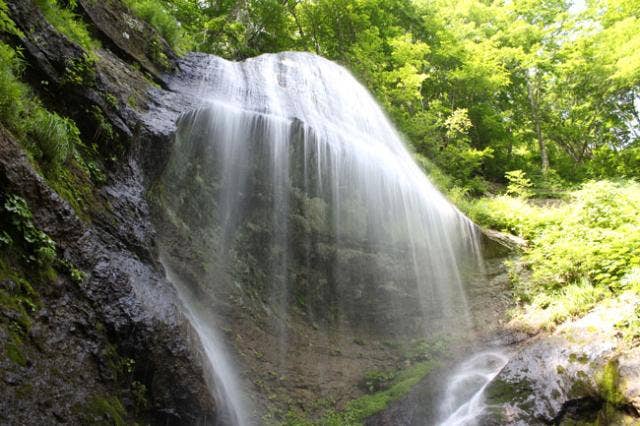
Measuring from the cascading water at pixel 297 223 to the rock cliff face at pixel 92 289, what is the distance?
5.54 ft

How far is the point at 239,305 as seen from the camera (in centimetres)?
801

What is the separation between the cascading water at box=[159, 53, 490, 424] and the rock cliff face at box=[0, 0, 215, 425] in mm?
1688

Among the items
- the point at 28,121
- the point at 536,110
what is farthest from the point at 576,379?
the point at 536,110

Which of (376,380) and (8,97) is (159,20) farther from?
(376,380)

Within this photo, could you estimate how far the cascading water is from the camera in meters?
7.95

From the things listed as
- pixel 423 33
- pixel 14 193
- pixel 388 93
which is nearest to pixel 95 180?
pixel 14 193

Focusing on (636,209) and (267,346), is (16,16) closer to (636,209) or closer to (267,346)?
(267,346)

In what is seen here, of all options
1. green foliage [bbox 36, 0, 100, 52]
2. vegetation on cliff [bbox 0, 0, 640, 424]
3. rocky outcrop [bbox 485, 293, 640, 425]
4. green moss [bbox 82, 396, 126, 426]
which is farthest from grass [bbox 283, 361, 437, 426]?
green foliage [bbox 36, 0, 100, 52]

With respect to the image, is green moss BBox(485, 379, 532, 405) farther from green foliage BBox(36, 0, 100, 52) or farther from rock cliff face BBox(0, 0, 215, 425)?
green foliage BBox(36, 0, 100, 52)

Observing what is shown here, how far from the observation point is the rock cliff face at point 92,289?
342 centimetres

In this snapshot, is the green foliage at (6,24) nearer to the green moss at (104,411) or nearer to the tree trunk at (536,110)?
the green moss at (104,411)

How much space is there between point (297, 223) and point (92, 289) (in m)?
5.06

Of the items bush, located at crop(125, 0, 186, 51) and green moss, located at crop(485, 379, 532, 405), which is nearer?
green moss, located at crop(485, 379, 532, 405)

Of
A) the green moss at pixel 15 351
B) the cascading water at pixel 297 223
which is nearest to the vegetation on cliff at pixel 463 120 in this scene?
the green moss at pixel 15 351
